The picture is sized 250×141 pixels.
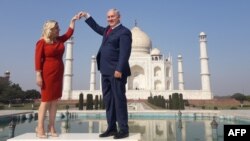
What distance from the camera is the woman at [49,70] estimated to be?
3.62 m

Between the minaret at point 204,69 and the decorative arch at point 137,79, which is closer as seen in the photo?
the minaret at point 204,69

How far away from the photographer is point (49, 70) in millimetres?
3650

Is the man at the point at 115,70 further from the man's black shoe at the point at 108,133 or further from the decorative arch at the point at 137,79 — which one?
the decorative arch at the point at 137,79

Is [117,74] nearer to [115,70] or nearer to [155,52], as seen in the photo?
[115,70]

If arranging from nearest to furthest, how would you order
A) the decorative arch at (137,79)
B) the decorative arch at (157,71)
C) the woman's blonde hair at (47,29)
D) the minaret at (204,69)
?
1. the woman's blonde hair at (47,29)
2. the minaret at (204,69)
3. the decorative arch at (157,71)
4. the decorative arch at (137,79)

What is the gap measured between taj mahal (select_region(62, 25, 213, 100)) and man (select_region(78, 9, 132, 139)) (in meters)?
29.6

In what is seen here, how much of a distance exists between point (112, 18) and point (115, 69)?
0.69 meters

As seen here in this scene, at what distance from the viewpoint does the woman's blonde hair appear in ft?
12.3

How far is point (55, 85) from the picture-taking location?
368 centimetres

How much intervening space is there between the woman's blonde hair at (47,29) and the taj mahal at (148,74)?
29.7 m

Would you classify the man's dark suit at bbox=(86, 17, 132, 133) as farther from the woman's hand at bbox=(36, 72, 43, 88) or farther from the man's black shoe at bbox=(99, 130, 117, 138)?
the woman's hand at bbox=(36, 72, 43, 88)

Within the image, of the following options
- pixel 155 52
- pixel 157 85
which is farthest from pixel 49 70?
pixel 155 52

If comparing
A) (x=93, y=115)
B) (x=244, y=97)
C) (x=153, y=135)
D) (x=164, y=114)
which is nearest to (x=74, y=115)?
(x=93, y=115)

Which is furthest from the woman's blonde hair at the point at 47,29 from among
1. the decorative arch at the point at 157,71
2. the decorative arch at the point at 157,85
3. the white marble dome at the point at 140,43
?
the white marble dome at the point at 140,43
